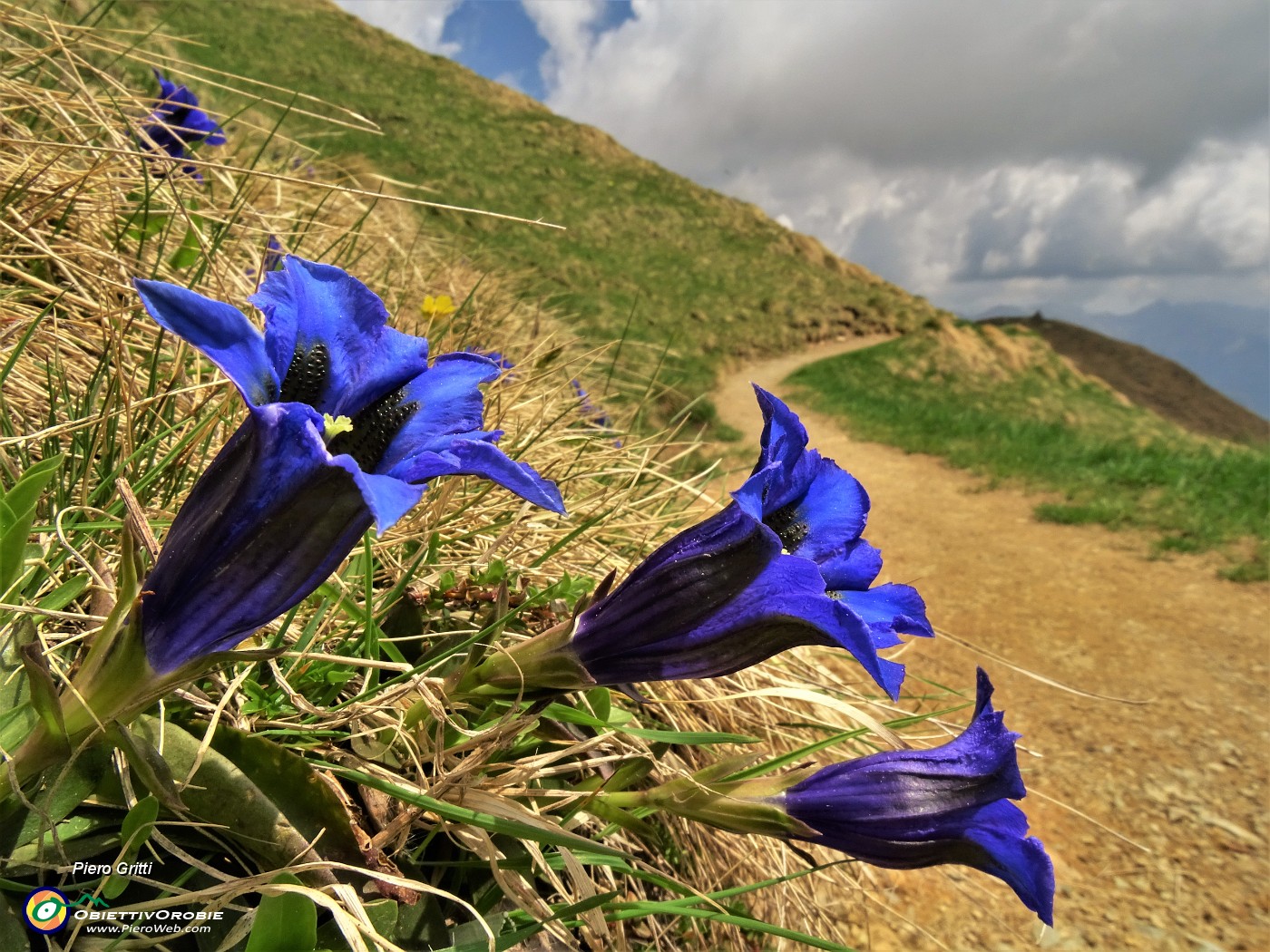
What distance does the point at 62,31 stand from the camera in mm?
2684

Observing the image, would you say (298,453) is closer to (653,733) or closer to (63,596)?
(63,596)

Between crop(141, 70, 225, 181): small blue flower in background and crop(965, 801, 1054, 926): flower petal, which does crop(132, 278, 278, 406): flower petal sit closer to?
crop(965, 801, 1054, 926): flower petal

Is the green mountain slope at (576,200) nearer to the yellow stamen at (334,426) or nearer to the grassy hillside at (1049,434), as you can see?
the grassy hillside at (1049,434)

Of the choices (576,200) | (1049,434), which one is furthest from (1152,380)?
(576,200)

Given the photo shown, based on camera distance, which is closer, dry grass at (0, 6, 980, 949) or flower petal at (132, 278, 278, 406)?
flower petal at (132, 278, 278, 406)

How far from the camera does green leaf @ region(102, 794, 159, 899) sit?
835 millimetres

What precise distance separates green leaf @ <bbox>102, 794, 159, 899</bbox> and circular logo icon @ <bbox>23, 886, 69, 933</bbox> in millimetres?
42

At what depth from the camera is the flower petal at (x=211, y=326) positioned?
27.3 inches

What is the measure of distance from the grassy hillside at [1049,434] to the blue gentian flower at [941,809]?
6.30 metres

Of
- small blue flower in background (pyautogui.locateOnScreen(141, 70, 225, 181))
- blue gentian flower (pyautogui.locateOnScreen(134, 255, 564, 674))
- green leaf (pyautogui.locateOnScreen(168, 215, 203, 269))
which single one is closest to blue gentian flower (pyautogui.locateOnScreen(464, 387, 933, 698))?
blue gentian flower (pyautogui.locateOnScreen(134, 255, 564, 674))

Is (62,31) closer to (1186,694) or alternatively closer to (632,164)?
(1186,694)

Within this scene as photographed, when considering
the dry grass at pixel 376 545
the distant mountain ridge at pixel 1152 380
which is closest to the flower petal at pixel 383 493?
the dry grass at pixel 376 545

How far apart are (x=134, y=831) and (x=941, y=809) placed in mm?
885

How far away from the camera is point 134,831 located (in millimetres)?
851
